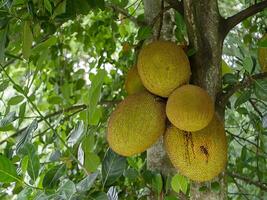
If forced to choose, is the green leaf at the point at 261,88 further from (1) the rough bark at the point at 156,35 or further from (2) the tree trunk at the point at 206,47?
(1) the rough bark at the point at 156,35

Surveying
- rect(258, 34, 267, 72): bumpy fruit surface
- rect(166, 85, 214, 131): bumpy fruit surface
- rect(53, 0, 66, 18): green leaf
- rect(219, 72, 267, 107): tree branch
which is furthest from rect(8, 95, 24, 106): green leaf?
rect(258, 34, 267, 72): bumpy fruit surface

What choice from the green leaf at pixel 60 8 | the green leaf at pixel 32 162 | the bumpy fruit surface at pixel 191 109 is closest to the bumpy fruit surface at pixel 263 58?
the bumpy fruit surface at pixel 191 109

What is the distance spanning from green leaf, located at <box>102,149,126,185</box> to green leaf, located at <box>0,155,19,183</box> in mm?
138

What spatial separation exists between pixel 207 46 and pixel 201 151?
205 mm

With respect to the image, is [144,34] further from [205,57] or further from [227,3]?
[227,3]

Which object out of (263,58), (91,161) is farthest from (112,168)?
(263,58)

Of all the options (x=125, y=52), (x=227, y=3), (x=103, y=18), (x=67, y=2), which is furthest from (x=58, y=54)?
(x=227, y=3)

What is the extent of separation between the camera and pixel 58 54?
1.76 metres

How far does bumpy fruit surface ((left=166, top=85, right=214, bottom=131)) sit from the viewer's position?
0.86 meters

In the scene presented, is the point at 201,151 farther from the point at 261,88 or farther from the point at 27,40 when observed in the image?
the point at 27,40

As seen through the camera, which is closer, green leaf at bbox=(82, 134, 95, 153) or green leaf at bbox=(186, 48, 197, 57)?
green leaf at bbox=(82, 134, 95, 153)

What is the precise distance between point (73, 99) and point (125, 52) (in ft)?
0.94

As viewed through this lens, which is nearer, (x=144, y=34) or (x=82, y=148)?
(x=82, y=148)

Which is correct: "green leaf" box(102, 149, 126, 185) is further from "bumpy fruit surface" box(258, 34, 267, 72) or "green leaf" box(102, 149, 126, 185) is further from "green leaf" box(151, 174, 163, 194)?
"bumpy fruit surface" box(258, 34, 267, 72)
